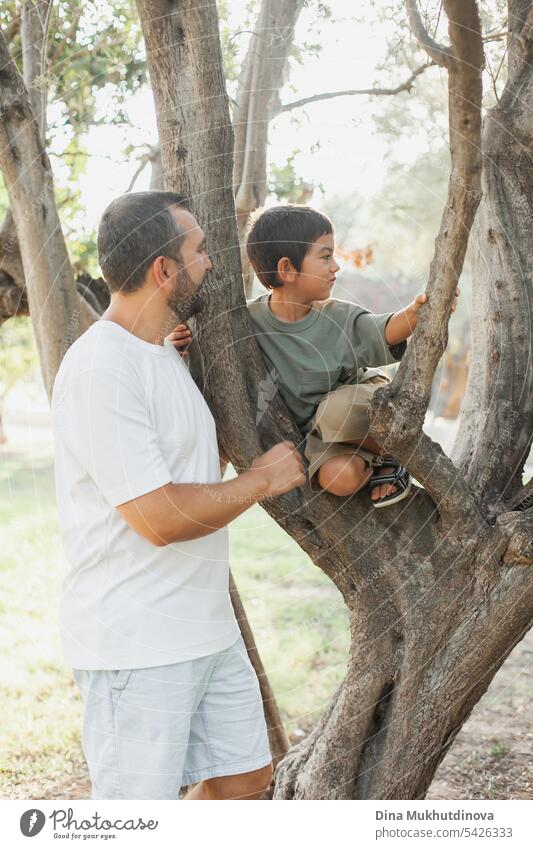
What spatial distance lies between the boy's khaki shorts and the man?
217 millimetres

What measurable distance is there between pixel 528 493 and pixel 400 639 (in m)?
0.67

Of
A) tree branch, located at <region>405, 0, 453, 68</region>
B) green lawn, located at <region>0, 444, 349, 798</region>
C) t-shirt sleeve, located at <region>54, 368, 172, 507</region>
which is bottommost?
green lawn, located at <region>0, 444, 349, 798</region>

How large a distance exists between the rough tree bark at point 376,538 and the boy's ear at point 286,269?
18 centimetres

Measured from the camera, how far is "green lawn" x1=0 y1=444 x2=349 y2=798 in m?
4.44

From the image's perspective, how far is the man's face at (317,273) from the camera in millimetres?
2988

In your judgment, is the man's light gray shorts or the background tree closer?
the man's light gray shorts

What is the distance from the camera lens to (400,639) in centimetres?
305

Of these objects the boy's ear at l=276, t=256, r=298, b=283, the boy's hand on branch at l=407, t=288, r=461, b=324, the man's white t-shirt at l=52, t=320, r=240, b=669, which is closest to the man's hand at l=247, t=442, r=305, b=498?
the man's white t-shirt at l=52, t=320, r=240, b=669

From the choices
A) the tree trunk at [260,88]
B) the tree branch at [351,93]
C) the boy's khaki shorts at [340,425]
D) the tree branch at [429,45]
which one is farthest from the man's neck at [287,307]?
the tree branch at [351,93]

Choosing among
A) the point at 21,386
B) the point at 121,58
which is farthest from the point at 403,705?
the point at 21,386

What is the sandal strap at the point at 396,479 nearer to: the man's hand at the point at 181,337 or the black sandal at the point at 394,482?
the black sandal at the point at 394,482

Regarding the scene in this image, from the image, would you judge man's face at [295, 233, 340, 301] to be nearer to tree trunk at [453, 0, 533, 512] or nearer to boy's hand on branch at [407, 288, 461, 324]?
boy's hand on branch at [407, 288, 461, 324]

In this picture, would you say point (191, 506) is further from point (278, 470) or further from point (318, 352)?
point (318, 352)

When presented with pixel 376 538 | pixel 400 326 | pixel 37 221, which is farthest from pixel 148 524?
pixel 37 221
